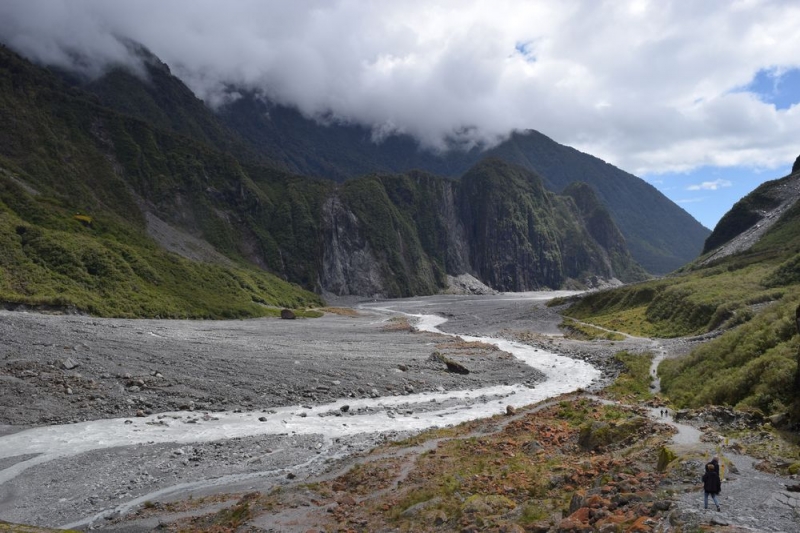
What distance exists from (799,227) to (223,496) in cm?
14157

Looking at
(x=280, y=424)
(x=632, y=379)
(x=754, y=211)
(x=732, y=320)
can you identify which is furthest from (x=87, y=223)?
(x=754, y=211)

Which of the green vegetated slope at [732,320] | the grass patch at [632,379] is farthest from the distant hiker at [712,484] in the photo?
the grass patch at [632,379]

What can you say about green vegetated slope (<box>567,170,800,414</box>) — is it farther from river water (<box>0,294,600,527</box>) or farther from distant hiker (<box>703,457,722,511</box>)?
river water (<box>0,294,600,527</box>)

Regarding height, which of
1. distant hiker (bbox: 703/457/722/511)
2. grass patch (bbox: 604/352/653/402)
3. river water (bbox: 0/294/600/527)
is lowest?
river water (bbox: 0/294/600/527)

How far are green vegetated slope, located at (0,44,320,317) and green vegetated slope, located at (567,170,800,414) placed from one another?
7572cm

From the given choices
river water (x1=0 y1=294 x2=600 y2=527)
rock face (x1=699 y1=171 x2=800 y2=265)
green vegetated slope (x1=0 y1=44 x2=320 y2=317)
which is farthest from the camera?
rock face (x1=699 y1=171 x2=800 y2=265)

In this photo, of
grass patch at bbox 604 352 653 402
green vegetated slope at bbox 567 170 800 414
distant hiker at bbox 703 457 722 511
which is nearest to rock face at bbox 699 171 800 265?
green vegetated slope at bbox 567 170 800 414

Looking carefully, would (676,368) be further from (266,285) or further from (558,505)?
(266,285)

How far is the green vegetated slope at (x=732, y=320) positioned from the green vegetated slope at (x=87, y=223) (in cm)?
7572

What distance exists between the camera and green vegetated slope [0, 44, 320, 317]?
2931 inches

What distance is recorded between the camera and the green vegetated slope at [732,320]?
79.9ft

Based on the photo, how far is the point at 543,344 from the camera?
7425cm

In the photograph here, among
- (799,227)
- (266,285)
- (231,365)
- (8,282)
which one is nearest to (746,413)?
(231,365)

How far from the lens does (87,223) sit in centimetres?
10088
